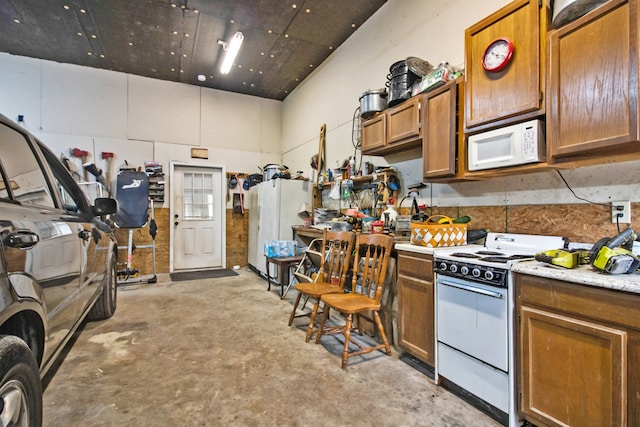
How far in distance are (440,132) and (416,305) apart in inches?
53.1

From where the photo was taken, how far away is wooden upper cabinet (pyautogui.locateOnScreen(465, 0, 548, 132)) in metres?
1.76

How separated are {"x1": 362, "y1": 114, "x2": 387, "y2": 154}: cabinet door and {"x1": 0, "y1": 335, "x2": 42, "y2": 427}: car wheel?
9.44 feet

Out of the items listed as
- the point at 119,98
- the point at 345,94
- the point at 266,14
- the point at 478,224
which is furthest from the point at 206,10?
the point at 478,224

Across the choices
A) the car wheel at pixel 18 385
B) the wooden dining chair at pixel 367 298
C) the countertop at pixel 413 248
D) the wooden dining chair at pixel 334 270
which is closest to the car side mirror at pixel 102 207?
the car wheel at pixel 18 385

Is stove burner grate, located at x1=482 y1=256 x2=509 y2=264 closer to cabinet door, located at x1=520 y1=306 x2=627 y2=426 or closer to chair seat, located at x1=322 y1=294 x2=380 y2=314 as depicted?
cabinet door, located at x1=520 y1=306 x2=627 y2=426

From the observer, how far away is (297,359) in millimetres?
2395

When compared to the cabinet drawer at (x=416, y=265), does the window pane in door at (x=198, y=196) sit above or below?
above

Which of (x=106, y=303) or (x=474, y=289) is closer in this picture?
(x=474, y=289)

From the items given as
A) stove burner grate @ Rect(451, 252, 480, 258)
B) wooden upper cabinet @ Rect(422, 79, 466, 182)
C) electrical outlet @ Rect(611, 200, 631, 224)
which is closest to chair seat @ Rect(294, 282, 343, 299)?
stove burner grate @ Rect(451, 252, 480, 258)

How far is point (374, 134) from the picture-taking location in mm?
3213

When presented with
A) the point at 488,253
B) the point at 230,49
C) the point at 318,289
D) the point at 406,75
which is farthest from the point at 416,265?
the point at 230,49

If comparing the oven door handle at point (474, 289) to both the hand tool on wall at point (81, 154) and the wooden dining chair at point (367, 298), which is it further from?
the hand tool on wall at point (81, 154)

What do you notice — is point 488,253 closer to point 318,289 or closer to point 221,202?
point 318,289

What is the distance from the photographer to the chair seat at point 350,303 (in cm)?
226
